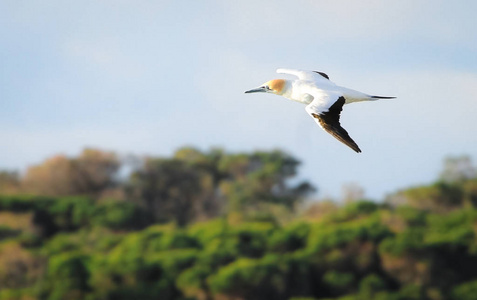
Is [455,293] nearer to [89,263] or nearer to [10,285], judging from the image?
[89,263]

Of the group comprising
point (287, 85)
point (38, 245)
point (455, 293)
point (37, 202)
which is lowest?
point (455, 293)

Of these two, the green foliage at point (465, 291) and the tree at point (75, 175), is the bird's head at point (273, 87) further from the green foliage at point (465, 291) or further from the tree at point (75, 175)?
the tree at point (75, 175)

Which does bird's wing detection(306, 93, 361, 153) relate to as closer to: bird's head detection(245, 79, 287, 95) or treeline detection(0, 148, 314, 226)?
bird's head detection(245, 79, 287, 95)

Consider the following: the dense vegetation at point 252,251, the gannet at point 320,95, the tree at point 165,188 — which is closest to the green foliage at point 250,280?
the dense vegetation at point 252,251

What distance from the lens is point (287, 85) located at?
453 inches

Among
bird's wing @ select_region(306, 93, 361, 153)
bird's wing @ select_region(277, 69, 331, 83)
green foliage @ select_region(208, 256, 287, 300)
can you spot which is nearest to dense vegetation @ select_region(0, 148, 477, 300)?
green foliage @ select_region(208, 256, 287, 300)

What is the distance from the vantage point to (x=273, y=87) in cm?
1173

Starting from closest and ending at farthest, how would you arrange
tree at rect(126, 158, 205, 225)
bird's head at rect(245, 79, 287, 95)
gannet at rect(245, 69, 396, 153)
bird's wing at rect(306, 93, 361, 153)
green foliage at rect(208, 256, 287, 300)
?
bird's wing at rect(306, 93, 361, 153) < gannet at rect(245, 69, 396, 153) < bird's head at rect(245, 79, 287, 95) < green foliage at rect(208, 256, 287, 300) < tree at rect(126, 158, 205, 225)

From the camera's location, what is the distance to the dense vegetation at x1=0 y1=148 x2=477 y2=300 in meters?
25.4

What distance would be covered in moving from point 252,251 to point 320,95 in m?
17.6

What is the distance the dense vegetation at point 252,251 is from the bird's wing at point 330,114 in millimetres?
15028

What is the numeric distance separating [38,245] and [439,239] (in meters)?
11.8

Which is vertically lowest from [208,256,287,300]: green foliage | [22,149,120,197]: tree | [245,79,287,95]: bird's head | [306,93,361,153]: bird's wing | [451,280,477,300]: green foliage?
[451,280,477,300]: green foliage

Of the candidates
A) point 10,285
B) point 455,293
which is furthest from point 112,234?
point 455,293
